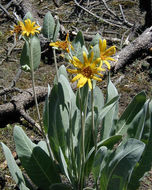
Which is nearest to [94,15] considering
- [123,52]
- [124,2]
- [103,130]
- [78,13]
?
[78,13]

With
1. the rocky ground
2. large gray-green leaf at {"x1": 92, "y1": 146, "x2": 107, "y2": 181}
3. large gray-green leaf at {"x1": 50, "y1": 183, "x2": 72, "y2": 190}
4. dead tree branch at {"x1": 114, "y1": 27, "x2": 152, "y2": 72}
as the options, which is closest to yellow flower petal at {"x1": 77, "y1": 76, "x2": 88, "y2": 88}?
large gray-green leaf at {"x1": 92, "y1": 146, "x2": 107, "y2": 181}

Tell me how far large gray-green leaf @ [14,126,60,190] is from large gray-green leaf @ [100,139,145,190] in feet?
1.30

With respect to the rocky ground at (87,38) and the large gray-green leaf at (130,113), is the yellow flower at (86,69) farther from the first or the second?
the rocky ground at (87,38)

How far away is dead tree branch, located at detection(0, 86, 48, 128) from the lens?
8.00 ft

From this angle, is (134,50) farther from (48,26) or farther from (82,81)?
(82,81)

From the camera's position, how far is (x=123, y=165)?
116 centimetres

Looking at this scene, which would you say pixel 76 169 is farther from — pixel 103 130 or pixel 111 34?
pixel 111 34

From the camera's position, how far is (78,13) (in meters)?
4.09

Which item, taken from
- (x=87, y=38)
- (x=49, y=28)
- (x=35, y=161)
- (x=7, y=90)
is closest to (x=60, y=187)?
(x=35, y=161)

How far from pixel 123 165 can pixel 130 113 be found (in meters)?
0.51

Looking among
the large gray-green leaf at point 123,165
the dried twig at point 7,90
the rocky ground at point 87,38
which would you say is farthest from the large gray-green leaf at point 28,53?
the dried twig at point 7,90

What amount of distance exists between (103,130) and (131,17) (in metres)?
2.69

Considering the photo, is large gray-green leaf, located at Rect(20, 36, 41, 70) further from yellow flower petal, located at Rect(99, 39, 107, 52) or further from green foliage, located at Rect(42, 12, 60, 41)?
yellow flower petal, located at Rect(99, 39, 107, 52)

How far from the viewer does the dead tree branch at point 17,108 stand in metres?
2.44
